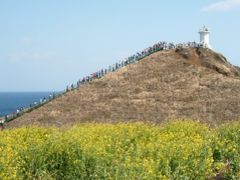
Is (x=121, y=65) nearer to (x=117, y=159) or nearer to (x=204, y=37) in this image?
(x=204, y=37)

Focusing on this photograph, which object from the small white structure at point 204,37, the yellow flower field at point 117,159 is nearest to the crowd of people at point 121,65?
the small white structure at point 204,37

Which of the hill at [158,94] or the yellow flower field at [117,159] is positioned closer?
the yellow flower field at [117,159]

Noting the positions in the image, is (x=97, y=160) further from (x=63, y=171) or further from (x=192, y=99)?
(x=192, y=99)

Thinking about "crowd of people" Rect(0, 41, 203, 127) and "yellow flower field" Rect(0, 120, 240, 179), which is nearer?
"yellow flower field" Rect(0, 120, 240, 179)

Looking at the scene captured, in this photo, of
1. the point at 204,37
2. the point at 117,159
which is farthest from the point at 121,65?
the point at 117,159

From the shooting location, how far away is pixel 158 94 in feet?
207

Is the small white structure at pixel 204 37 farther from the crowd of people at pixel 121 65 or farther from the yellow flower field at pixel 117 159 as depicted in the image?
the yellow flower field at pixel 117 159

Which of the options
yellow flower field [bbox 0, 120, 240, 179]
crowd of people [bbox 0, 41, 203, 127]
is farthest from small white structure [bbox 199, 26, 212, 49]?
yellow flower field [bbox 0, 120, 240, 179]

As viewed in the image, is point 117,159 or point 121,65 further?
point 121,65

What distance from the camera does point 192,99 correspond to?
6053 centimetres

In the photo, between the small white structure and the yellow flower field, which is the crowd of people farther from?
the yellow flower field

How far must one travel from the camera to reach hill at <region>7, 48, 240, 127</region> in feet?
185

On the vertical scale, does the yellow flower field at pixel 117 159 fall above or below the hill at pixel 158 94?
below

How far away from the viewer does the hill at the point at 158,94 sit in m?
56.4
